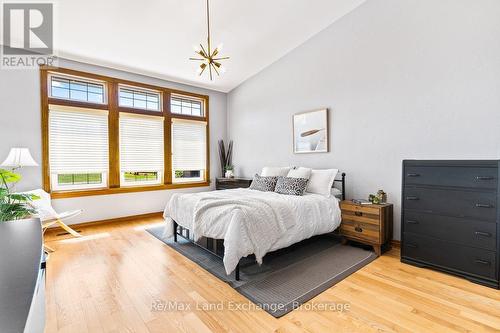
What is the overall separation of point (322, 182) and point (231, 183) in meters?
2.32

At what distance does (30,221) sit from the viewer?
139cm

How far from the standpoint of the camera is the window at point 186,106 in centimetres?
543

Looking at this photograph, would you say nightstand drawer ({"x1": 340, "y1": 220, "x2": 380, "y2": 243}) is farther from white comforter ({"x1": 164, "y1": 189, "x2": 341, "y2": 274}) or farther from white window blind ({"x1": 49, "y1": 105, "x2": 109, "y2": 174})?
white window blind ({"x1": 49, "y1": 105, "x2": 109, "y2": 174})

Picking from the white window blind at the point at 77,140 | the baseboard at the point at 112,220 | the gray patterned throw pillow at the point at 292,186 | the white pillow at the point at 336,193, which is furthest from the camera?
the baseboard at the point at 112,220

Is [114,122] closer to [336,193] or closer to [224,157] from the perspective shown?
[224,157]

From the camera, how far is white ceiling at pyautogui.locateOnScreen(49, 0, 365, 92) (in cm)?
322

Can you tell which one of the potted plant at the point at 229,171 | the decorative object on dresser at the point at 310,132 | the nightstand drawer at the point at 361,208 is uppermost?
the decorative object on dresser at the point at 310,132

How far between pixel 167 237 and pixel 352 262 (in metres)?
2.47

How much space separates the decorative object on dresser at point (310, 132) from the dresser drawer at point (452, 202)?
155 cm

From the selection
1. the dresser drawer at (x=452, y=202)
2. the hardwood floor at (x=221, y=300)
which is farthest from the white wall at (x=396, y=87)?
the hardwood floor at (x=221, y=300)

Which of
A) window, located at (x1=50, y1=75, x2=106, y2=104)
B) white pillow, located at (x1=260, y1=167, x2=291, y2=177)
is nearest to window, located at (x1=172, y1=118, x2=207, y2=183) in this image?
window, located at (x1=50, y1=75, x2=106, y2=104)

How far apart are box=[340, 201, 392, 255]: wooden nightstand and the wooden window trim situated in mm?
3410

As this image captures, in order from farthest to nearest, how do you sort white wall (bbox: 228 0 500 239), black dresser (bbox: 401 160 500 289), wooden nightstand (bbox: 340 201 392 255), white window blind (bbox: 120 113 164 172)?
white window blind (bbox: 120 113 164 172)
wooden nightstand (bbox: 340 201 392 255)
white wall (bbox: 228 0 500 239)
black dresser (bbox: 401 160 500 289)

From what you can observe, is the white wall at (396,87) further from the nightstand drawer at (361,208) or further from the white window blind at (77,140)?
the white window blind at (77,140)
